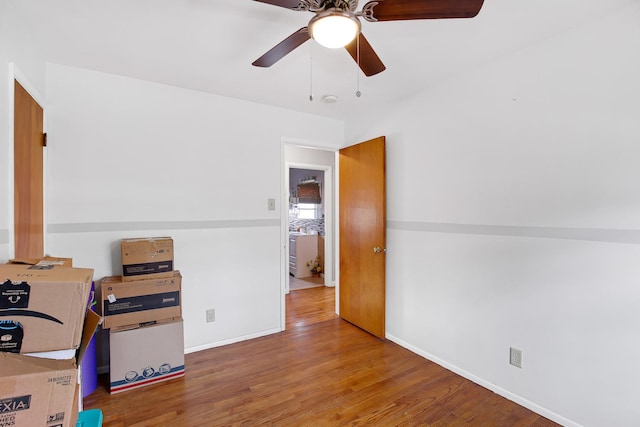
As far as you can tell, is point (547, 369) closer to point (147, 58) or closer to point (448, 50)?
point (448, 50)

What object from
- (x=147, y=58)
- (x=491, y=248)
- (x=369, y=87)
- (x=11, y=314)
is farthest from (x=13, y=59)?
(x=491, y=248)

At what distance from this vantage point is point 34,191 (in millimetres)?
1943

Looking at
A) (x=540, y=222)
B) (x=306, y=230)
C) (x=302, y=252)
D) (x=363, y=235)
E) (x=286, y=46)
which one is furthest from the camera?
(x=306, y=230)

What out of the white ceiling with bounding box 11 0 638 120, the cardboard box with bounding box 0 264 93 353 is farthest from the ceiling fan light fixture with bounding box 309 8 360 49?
the cardboard box with bounding box 0 264 93 353

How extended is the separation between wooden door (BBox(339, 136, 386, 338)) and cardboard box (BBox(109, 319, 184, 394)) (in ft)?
5.91

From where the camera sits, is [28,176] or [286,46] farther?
[28,176]

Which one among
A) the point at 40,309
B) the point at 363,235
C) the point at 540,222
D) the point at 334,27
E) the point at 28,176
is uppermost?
the point at 334,27

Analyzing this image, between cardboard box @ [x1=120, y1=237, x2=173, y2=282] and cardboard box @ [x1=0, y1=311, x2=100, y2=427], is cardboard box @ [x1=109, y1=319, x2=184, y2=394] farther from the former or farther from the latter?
cardboard box @ [x1=0, y1=311, x2=100, y2=427]

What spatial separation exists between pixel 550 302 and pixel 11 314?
2671 millimetres

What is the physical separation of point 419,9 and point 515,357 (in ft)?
7.27

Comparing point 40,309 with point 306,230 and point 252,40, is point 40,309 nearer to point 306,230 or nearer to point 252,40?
point 252,40

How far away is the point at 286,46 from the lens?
1561mm

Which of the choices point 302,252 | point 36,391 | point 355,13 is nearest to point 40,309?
point 36,391

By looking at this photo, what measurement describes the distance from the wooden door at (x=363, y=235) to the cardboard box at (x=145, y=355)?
5.91ft
